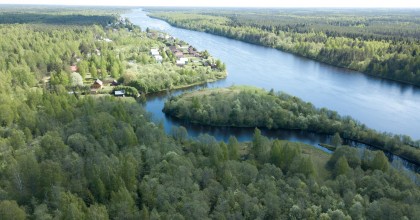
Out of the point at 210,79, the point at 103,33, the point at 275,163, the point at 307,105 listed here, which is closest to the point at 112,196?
the point at 275,163

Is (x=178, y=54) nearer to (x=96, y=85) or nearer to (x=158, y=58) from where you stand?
(x=158, y=58)

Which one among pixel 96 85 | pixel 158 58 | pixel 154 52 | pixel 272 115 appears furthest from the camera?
pixel 154 52

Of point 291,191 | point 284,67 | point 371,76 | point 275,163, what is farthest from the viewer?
point 284,67

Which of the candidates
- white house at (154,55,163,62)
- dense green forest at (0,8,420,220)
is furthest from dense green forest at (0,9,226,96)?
dense green forest at (0,8,420,220)

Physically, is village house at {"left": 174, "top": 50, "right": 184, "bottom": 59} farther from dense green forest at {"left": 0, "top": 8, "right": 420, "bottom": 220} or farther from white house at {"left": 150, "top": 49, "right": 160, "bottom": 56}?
dense green forest at {"left": 0, "top": 8, "right": 420, "bottom": 220}

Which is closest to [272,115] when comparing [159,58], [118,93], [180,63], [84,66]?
[118,93]

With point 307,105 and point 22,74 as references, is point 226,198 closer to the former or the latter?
point 307,105
